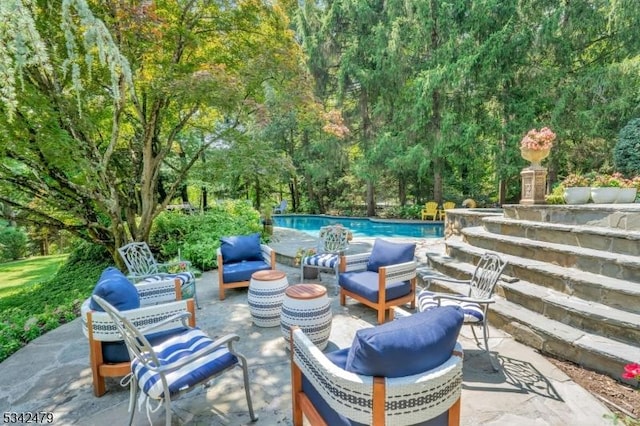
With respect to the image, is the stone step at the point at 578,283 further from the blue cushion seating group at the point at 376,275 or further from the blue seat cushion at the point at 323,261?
the blue seat cushion at the point at 323,261

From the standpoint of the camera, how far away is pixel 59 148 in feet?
14.0

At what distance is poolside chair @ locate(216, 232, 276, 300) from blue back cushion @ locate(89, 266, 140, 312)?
1.89m

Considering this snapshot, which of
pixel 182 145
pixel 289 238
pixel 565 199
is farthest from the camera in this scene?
pixel 289 238

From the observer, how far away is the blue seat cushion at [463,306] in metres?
2.68

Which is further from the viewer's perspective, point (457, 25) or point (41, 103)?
point (457, 25)

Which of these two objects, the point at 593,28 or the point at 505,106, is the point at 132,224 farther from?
the point at 593,28

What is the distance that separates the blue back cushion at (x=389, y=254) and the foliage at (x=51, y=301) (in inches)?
151

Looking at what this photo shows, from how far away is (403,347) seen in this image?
1.37 m

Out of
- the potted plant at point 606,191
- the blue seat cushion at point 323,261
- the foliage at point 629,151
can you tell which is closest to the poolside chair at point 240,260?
the blue seat cushion at point 323,261

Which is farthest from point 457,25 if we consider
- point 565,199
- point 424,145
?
point 565,199

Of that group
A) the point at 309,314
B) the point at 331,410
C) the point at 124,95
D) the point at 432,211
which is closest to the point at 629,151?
the point at 432,211

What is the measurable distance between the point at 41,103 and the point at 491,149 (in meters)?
12.5

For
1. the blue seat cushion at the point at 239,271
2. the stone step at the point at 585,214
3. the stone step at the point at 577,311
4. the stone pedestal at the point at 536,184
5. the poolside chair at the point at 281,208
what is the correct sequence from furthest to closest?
the poolside chair at the point at 281,208 → the stone pedestal at the point at 536,184 → the blue seat cushion at the point at 239,271 → the stone step at the point at 585,214 → the stone step at the point at 577,311

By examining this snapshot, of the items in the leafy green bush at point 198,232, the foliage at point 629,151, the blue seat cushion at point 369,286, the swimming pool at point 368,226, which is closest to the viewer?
the blue seat cushion at point 369,286
